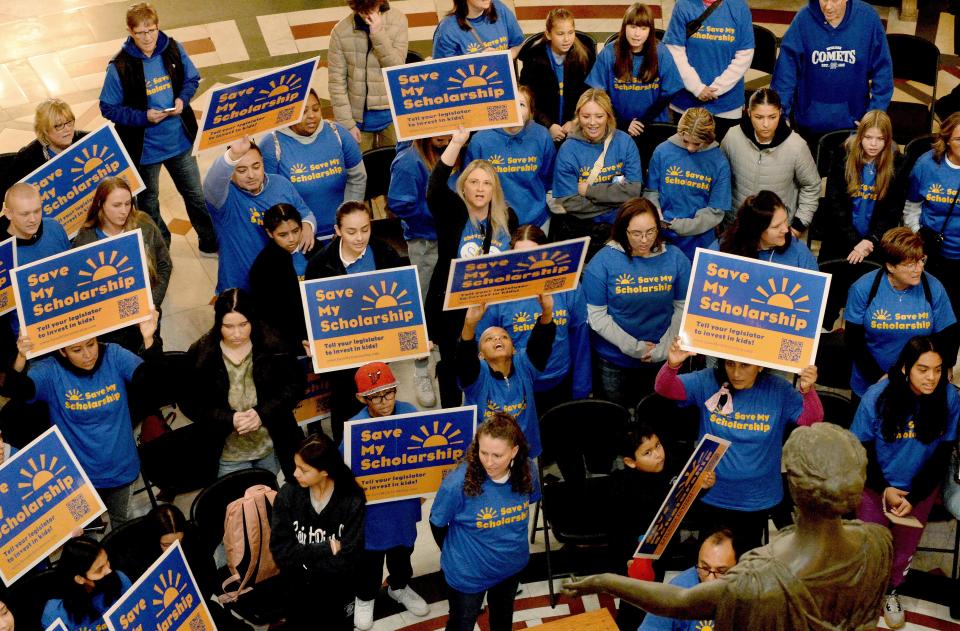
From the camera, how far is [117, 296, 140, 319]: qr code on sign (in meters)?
6.81

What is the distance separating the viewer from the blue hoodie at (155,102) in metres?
8.97

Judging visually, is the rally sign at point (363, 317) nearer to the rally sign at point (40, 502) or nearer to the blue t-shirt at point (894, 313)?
the rally sign at point (40, 502)

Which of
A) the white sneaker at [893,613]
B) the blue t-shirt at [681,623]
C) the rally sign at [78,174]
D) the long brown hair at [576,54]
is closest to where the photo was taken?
the blue t-shirt at [681,623]

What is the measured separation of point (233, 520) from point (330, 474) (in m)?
0.66

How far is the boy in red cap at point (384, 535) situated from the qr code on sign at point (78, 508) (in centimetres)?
144

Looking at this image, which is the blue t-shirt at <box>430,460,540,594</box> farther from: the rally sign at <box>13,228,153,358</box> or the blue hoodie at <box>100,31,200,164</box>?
the blue hoodie at <box>100,31,200,164</box>

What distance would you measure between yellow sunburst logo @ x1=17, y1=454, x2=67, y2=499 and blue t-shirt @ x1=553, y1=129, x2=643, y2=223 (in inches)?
150

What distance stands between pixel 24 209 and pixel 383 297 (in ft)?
7.27

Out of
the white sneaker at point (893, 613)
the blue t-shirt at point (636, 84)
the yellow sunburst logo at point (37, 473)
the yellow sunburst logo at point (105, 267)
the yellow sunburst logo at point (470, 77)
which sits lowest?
the white sneaker at point (893, 613)

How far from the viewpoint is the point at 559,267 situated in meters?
6.64

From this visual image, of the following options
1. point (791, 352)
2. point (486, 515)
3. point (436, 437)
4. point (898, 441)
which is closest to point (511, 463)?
point (486, 515)

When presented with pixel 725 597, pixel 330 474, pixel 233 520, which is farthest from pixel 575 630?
pixel 725 597

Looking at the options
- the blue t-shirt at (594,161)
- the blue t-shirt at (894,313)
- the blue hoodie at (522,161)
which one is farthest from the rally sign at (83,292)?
the blue t-shirt at (894,313)

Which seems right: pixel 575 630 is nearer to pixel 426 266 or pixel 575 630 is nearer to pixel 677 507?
pixel 677 507
